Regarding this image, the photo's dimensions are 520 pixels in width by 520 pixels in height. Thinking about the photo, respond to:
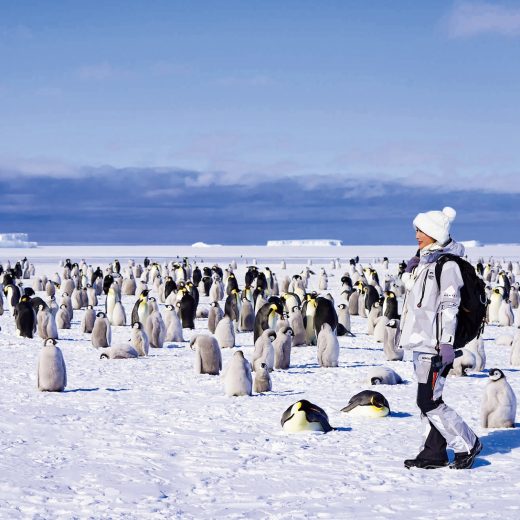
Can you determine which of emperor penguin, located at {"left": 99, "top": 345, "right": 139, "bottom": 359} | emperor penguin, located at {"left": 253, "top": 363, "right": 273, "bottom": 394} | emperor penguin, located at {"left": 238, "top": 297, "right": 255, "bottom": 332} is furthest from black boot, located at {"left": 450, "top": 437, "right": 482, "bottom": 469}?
emperor penguin, located at {"left": 238, "top": 297, "right": 255, "bottom": 332}

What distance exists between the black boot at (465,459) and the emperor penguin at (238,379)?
340cm

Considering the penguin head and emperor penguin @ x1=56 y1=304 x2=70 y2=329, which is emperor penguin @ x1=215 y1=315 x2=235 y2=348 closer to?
emperor penguin @ x1=56 y1=304 x2=70 y2=329

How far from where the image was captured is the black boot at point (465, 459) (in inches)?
235

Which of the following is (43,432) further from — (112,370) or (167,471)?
(112,370)

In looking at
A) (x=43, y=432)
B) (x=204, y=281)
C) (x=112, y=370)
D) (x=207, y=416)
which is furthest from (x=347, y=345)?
(x=204, y=281)

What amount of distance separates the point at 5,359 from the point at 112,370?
1.99 metres

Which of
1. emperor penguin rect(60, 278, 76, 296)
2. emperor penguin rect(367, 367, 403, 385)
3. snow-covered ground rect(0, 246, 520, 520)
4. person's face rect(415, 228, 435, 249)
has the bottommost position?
snow-covered ground rect(0, 246, 520, 520)

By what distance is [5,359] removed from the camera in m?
12.4

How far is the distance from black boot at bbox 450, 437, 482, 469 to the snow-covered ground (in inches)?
3.0

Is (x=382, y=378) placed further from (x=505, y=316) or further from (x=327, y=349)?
(x=505, y=316)

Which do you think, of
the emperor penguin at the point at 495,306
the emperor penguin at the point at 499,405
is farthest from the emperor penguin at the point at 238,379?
the emperor penguin at the point at 495,306

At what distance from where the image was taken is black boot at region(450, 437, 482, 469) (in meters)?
5.96

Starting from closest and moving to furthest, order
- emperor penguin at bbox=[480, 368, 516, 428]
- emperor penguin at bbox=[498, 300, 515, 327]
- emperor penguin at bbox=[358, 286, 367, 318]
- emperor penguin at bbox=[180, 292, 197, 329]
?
emperor penguin at bbox=[480, 368, 516, 428] < emperor penguin at bbox=[180, 292, 197, 329] < emperor penguin at bbox=[498, 300, 515, 327] < emperor penguin at bbox=[358, 286, 367, 318]

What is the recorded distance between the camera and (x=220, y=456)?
257 inches
